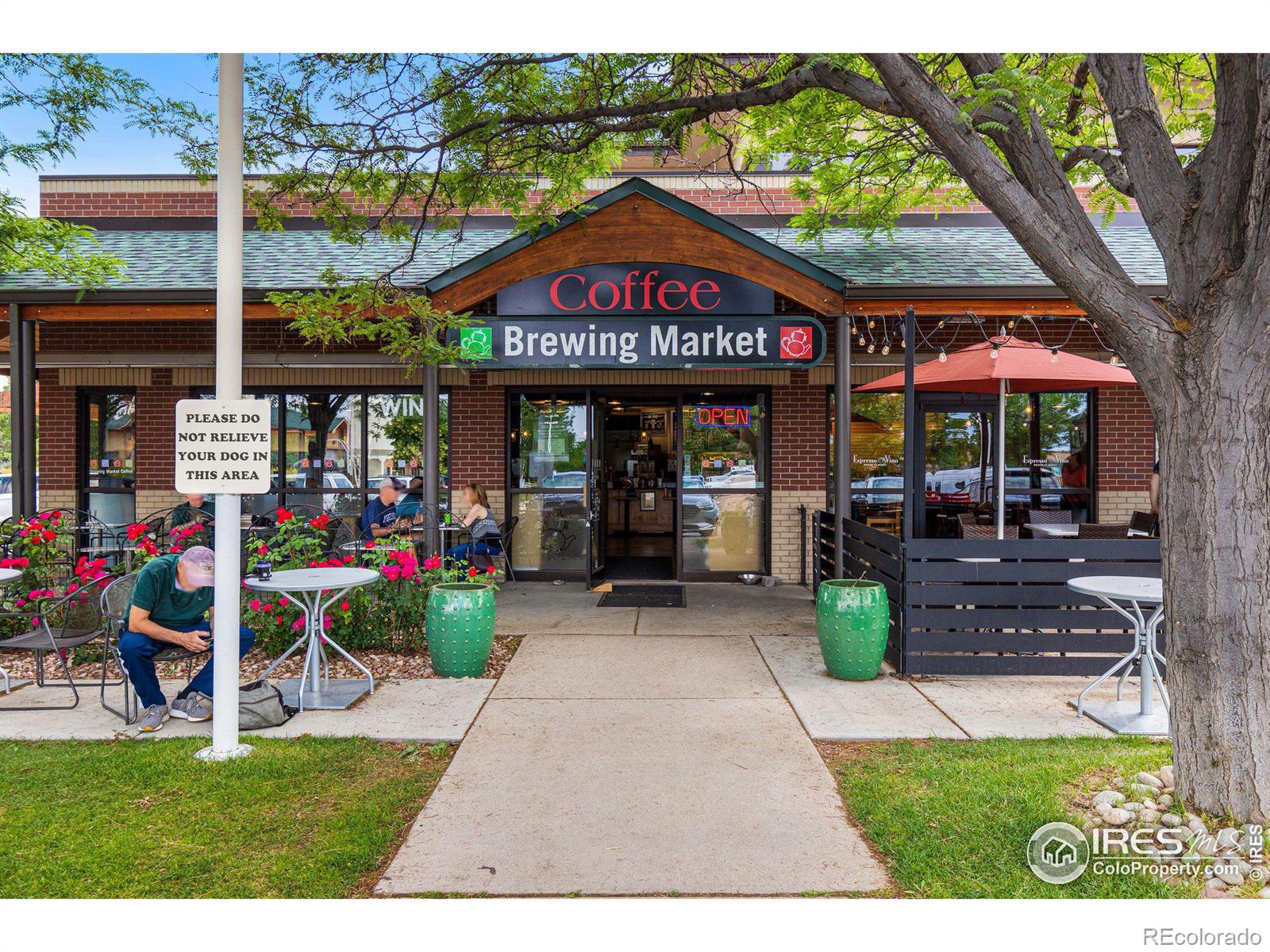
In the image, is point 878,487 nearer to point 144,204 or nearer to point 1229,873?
point 1229,873

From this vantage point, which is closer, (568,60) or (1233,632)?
(1233,632)

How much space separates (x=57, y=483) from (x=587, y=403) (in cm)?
705

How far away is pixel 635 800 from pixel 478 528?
539cm

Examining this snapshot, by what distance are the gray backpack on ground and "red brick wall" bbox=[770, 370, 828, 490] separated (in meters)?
6.70

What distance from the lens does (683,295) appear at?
7.69 m

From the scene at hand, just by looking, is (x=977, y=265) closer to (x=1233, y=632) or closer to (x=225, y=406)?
(x=1233, y=632)

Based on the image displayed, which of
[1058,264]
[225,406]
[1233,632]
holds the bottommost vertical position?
[1233,632]

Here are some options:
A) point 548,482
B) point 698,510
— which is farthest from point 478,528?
point 698,510

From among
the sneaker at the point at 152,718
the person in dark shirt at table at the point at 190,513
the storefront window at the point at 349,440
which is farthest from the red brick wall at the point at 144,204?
the sneaker at the point at 152,718

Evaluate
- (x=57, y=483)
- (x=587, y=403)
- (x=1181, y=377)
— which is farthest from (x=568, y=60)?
(x=57, y=483)

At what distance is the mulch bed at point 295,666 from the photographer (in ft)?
20.0

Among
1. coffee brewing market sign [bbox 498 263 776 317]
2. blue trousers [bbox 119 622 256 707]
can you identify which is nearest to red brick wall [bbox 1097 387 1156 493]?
coffee brewing market sign [bbox 498 263 776 317]

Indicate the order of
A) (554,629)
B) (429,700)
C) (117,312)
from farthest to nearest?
(117,312)
(554,629)
(429,700)

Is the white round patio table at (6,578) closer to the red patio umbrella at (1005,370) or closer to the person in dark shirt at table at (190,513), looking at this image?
the person in dark shirt at table at (190,513)
